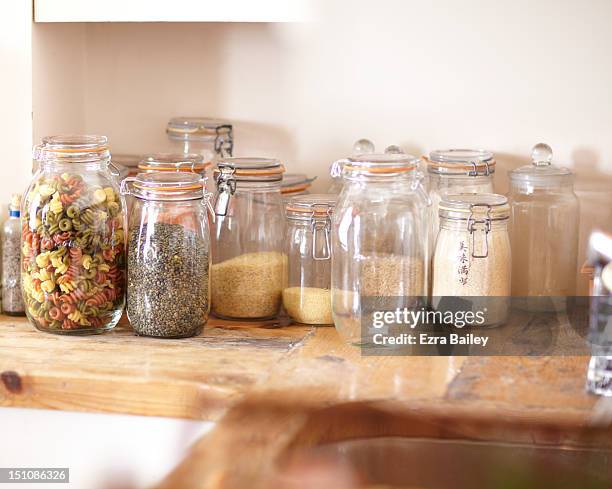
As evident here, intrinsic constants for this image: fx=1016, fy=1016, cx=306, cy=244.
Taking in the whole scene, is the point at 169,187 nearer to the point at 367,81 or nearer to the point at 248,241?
the point at 248,241

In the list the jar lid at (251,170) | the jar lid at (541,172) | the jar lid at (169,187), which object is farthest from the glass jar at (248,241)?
the jar lid at (541,172)

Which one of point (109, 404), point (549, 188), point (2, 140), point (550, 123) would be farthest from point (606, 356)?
point (2, 140)

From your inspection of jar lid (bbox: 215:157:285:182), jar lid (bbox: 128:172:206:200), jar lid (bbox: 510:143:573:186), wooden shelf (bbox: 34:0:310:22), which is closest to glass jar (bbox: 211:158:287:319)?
jar lid (bbox: 215:157:285:182)

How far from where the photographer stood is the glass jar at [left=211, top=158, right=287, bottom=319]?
1588 millimetres

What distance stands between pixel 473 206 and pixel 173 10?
557 millimetres

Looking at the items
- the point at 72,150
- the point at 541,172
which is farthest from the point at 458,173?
the point at 72,150

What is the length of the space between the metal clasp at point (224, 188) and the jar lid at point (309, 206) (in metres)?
0.09

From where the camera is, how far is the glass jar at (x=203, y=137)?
5.79 feet

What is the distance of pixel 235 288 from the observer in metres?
1.59

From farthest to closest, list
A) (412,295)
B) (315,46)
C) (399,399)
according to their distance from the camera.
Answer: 1. (315,46)
2. (412,295)
3. (399,399)

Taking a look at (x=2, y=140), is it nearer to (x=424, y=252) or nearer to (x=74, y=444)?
(x=74, y=444)

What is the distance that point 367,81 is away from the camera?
5.73 ft

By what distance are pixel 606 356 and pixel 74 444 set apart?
721 millimetres

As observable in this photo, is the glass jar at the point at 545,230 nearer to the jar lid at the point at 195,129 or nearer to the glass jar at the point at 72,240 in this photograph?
the jar lid at the point at 195,129
